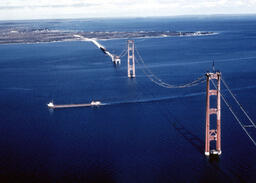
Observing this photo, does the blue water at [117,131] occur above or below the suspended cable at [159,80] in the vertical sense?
below

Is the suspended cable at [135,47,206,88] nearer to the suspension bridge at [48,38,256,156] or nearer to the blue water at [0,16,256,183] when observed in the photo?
the suspension bridge at [48,38,256,156]

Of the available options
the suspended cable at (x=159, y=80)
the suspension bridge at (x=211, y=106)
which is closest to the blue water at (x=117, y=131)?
the suspension bridge at (x=211, y=106)

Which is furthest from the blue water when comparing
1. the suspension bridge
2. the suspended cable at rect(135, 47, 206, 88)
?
the suspended cable at rect(135, 47, 206, 88)

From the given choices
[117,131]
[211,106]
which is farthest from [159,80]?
[117,131]

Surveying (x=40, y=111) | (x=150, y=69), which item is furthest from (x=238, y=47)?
(x=40, y=111)

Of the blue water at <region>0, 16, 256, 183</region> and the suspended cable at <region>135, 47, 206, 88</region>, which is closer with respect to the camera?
the blue water at <region>0, 16, 256, 183</region>

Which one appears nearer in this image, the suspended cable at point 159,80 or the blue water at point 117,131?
the blue water at point 117,131

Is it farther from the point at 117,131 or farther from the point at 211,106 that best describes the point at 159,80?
the point at 117,131

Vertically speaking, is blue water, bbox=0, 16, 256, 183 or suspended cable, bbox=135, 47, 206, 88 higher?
suspended cable, bbox=135, 47, 206, 88

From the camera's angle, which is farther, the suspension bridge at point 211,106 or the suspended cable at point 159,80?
the suspended cable at point 159,80

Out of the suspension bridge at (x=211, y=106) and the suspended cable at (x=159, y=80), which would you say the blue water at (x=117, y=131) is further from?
the suspended cable at (x=159, y=80)

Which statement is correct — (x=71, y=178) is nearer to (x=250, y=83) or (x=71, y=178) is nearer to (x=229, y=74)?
(x=250, y=83)
